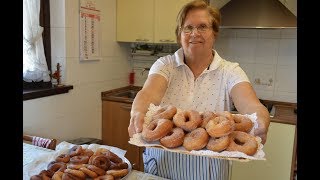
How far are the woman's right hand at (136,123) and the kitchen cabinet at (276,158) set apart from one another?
1.40 m

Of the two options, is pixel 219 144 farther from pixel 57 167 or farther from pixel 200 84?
pixel 57 167

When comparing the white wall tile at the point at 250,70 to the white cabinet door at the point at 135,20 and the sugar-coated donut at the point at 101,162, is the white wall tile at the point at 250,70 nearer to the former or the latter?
the white cabinet door at the point at 135,20

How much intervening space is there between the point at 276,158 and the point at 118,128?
1367mm

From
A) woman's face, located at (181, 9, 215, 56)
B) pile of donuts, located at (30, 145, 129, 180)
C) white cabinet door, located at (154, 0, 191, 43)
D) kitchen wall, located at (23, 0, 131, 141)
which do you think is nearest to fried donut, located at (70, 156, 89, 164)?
pile of donuts, located at (30, 145, 129, 180)

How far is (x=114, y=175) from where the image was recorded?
3.49 feet

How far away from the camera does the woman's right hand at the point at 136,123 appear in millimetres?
969

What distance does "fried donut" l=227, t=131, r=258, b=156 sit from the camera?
0.82 m

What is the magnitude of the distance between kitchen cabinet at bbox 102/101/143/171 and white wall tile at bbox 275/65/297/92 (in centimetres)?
132

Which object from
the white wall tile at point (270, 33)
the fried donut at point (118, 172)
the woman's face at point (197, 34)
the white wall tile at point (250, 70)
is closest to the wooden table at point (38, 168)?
the fried donut at point (118, 172)

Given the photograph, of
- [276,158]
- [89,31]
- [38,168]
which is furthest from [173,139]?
[89,31]

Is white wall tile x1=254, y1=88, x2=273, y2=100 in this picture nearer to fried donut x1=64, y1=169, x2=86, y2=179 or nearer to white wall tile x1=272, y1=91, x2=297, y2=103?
white wall tile x1=272, y1=91, x2=297, y2=103
